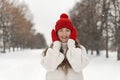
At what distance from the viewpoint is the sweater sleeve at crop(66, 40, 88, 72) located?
4031 mm

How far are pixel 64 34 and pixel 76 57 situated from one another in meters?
0.33

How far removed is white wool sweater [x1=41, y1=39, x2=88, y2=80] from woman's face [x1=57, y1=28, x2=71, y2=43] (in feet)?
0.29

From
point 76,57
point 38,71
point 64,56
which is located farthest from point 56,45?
point 38,71

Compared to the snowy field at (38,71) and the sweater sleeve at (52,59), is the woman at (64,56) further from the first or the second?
the snowy field at (38,71)

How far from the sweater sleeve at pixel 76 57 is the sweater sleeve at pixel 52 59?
99mm

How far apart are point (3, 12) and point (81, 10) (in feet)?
36.6

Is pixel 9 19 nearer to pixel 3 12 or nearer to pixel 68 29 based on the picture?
pixel 3 12

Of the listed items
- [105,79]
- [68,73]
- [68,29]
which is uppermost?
[68,29]

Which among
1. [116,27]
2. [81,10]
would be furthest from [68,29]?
[81,10]

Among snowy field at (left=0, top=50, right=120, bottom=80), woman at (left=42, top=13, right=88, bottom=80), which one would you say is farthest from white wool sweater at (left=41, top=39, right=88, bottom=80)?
snowy field at (left=0, top=50, right=120, bottom=80)

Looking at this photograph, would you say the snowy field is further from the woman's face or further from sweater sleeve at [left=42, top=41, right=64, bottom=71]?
sweater sleeve at [left=42, top=41, right=64, bottom=71]

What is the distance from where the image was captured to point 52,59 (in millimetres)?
4070

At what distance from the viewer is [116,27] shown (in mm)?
33656

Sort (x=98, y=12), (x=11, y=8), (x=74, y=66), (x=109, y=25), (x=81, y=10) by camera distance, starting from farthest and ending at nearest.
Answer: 1. (x=11, y=8)
2. (x=81, y=10)
3. (x=98, y=12)
4. (x=109, y=25)
5. (x=74, y=66)
